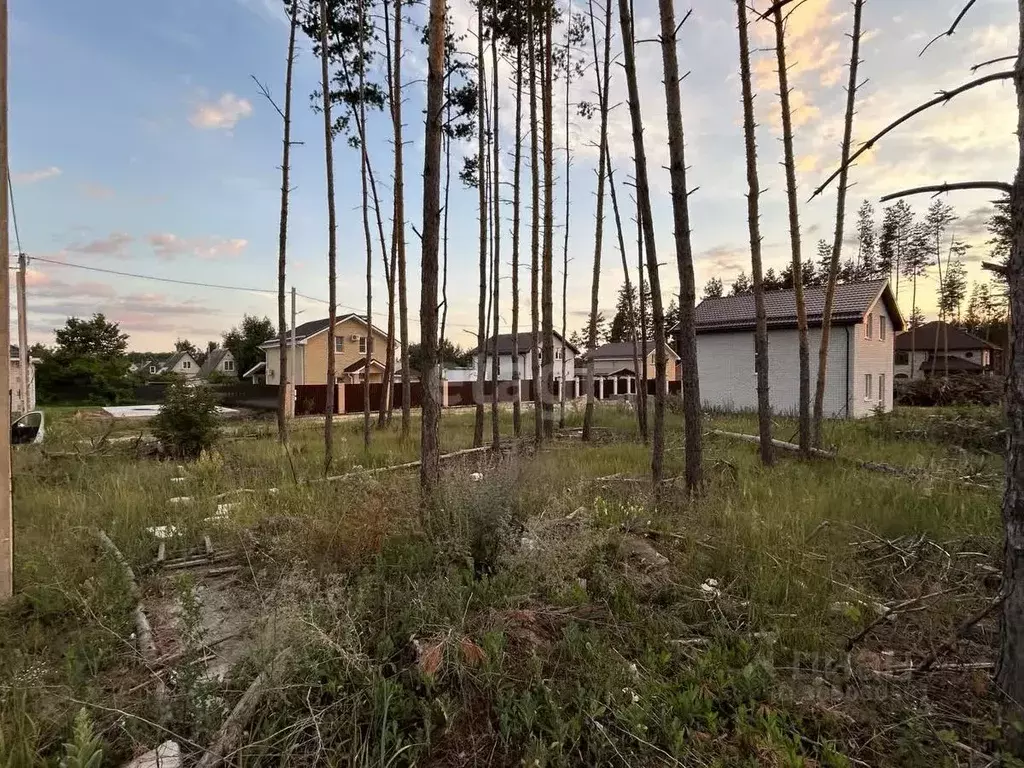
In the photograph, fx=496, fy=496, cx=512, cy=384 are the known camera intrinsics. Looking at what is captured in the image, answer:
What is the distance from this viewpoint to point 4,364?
3311 millimetres

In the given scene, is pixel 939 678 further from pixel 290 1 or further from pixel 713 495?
pixel 290 1

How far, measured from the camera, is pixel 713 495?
5477 mm

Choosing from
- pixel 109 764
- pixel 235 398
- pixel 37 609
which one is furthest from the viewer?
pixel 235 398

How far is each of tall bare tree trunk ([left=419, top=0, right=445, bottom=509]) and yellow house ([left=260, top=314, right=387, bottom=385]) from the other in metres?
24.7

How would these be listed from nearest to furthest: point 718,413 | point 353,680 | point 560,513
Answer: point 353,680, point 560,513, point 718,413

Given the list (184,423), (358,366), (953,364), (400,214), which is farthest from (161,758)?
(953,364)

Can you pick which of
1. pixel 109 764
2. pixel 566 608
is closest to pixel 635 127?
pixel 566 608

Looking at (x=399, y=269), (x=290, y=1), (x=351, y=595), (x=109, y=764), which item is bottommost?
A: (x=109, y=764)

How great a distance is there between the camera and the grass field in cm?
198

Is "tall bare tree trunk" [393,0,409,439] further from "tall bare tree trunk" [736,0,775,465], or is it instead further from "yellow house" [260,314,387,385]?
"yellow house" [260,314,387,385]

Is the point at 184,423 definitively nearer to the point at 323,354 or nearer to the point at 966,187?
the point at 966,187

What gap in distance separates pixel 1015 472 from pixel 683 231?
14.0ft

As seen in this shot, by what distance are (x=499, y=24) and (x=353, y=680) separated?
42.7 ft

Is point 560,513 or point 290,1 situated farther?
point 290,1
